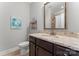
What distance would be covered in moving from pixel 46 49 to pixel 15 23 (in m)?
0.63

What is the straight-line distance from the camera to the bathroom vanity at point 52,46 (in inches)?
43.7

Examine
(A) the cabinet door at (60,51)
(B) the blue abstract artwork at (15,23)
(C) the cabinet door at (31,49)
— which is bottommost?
(C) the cabinet door at (31,49)

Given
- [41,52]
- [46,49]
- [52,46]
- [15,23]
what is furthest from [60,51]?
[15,23]

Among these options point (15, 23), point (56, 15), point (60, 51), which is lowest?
point (60, 51)

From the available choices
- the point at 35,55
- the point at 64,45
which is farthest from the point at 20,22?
the point at 64,45

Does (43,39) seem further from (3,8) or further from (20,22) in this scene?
(3,8)

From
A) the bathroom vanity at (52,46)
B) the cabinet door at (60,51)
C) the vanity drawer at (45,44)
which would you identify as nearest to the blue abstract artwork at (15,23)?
the bathroom vanity at (52,46)

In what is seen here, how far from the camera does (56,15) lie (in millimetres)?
1890

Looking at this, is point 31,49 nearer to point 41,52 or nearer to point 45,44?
point 41,52

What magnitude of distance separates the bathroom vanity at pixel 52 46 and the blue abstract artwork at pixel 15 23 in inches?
9.0

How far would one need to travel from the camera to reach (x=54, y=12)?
193cm

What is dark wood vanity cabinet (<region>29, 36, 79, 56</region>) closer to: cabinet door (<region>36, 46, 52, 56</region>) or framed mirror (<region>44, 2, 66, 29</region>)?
cabinet door (<region>36, 46, 52, 56</region>)

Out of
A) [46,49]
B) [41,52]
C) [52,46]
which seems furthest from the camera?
[41,52]

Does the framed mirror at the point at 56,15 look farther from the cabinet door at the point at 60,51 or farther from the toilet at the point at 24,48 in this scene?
the cabinet door at the point at 60,51
